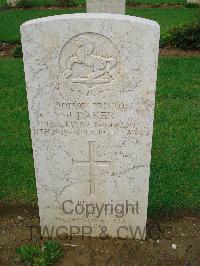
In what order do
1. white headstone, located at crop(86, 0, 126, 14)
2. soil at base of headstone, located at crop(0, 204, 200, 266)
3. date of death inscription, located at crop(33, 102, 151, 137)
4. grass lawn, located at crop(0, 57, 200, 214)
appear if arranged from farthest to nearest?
white headstone, located at crop(86, 0, 126, 14) < grass lawn, located at crop(0, 57, 200, 214) < soil at base of headstone, located at crop(0, 204, 200, 266) < date of death inscription, located at crop(33, 102, 151, 137)

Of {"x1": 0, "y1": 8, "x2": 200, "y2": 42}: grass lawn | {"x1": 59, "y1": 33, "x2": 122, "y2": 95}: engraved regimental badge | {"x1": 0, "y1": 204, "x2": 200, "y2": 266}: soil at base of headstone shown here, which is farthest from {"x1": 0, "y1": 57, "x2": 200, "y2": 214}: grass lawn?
{"x1": 0, "y1": 8, "x2": 200, "y2": 42}: grass lawn

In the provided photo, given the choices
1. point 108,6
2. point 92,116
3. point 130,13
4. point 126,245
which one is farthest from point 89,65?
point 130,13

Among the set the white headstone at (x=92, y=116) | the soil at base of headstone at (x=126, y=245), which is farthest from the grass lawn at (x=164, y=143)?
the white headstone at (x=92, y=116)

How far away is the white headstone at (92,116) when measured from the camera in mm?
3365

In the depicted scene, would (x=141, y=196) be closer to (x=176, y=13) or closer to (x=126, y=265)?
(x=126, y=265)

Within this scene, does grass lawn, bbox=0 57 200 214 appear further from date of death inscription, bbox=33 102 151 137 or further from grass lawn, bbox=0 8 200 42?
grass lawn, bbox=0 8 200 42

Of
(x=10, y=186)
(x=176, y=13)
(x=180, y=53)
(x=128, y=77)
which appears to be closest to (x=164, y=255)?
(x=128, y=77)

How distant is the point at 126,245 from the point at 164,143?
2190 millimetres

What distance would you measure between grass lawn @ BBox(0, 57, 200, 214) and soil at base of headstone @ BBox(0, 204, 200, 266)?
279mm

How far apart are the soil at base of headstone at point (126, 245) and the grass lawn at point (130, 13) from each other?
346 inches

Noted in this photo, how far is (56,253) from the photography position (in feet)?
13.0

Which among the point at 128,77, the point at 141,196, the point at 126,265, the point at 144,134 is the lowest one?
the point at 126,265

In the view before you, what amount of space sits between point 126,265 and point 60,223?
746 millimetres

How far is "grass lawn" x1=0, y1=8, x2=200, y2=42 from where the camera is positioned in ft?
43.4
